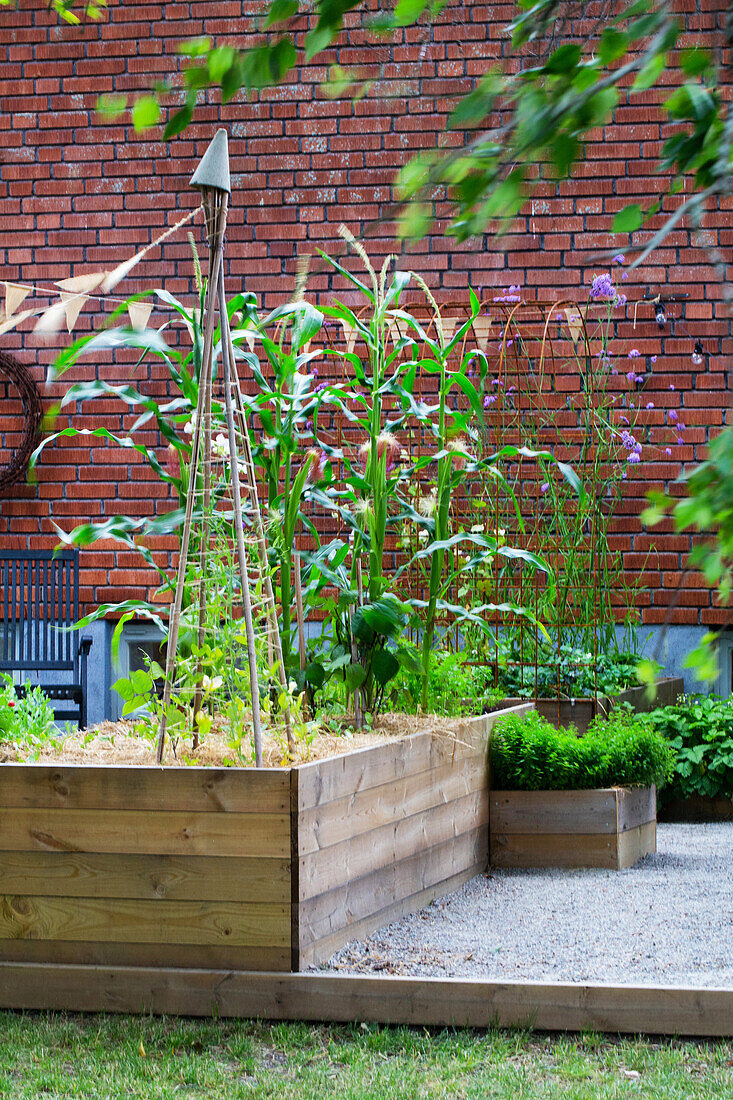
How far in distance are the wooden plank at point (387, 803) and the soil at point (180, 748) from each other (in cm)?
12

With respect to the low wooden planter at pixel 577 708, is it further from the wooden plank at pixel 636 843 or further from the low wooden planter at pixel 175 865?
the low wooden planter at pixel 175 865

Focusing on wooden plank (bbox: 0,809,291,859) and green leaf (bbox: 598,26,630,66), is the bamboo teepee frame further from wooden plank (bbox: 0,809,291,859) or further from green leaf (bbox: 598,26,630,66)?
green leaf (bbox: 598,26,630,66)

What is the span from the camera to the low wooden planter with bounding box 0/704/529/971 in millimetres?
2463

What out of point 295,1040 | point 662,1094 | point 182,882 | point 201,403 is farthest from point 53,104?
point 662,1094

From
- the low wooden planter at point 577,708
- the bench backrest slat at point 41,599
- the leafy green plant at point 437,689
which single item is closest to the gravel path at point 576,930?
the leafy green plant at point 437,689

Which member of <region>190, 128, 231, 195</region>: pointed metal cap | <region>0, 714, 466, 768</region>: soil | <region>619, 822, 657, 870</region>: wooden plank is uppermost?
<region>190, 128, 231, 195</region>: pointed metal cap

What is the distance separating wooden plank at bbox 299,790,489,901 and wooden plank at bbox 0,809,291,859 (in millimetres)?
103

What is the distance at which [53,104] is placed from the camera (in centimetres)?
585

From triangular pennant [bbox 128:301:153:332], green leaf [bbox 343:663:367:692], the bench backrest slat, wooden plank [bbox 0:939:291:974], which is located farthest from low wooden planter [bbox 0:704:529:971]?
the bench backrest slat

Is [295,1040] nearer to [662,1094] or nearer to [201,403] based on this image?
[662,1094]

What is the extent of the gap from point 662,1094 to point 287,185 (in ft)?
14.9

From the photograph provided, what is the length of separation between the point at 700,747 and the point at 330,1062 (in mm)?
2511

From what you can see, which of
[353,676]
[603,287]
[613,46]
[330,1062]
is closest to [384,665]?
[353,676]

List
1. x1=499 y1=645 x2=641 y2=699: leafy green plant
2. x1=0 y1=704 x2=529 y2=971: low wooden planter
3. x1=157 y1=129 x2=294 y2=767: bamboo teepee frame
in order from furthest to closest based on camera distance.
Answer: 1. x1=499 y1=645 x2=641 y2=699: leafy green plant
2. x1=157 y1=129 x2=294 y2=767: bamboo teepee frame
3. x1=0 y1=704 x2=529 y2=971: low wooden planter
